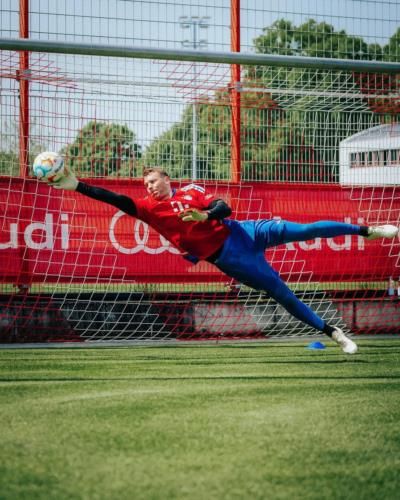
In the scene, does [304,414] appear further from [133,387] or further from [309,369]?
[309,369]

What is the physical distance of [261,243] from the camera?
720cm

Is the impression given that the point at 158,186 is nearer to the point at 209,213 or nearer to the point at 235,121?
the point at 209,213

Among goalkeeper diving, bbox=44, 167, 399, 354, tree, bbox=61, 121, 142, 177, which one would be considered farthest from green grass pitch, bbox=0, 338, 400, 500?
tree, bbox=61, 121, 142, 177

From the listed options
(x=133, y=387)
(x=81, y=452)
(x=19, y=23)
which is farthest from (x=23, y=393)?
(x=19, y=23)

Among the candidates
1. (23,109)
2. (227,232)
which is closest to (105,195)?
(227,232)

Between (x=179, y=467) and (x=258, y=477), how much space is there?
406mm

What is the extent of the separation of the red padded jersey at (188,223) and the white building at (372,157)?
12.0 feet

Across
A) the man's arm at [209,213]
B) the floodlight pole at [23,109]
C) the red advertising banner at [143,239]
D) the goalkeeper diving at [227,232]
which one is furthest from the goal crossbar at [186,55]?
the red advertising banner at [143,239]

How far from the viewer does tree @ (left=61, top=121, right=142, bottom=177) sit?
920 cm

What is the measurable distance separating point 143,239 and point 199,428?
16.7 feet

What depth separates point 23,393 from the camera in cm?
576

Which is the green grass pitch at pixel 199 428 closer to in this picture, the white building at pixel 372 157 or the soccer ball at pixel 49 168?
the soccer ball at pixel 49 168

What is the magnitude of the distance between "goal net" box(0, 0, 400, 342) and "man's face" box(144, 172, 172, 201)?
1.89m

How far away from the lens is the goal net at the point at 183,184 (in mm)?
8969
